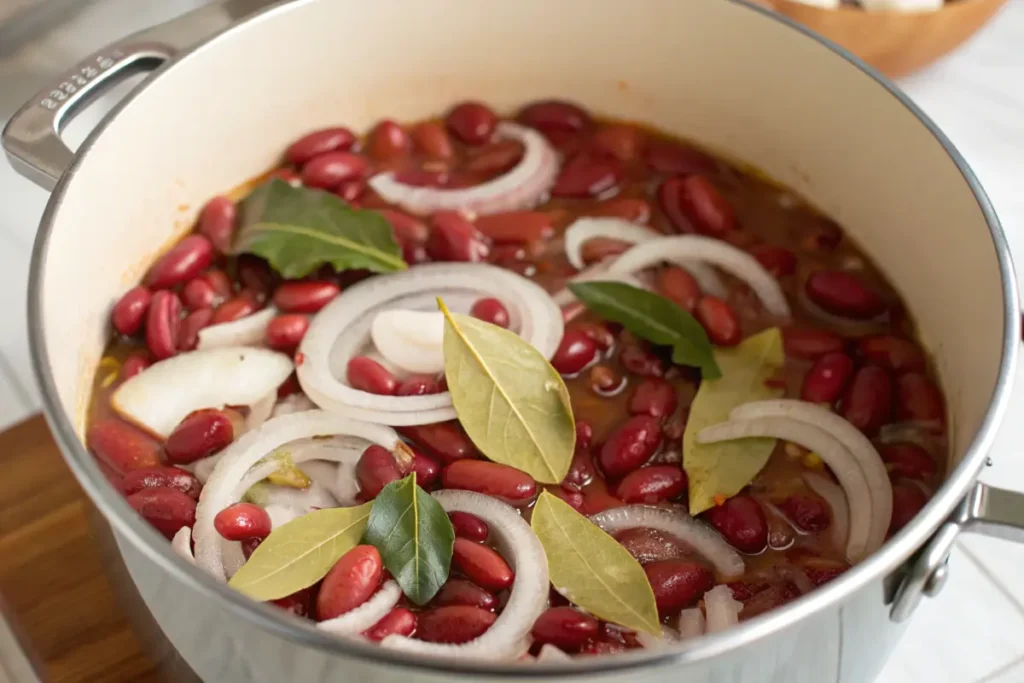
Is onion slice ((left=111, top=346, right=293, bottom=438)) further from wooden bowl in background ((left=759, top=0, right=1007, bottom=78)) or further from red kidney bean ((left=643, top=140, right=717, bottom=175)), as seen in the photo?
wooden bowl in background ((left=759, top=0, right=1007, bottom=78))

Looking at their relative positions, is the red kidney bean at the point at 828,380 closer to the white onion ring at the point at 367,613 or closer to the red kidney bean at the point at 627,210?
the red kidney bean at the point at 627,210

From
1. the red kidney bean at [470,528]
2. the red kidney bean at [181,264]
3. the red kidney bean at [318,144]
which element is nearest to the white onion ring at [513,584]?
the red kidney bean at [470,528]

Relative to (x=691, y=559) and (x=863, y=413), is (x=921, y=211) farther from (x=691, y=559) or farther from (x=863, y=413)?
(x=691, y=559)

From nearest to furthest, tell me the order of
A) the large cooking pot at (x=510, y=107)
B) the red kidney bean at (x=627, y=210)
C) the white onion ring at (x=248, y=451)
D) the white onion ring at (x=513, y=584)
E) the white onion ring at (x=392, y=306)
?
the large cooking pot at (x=510, y=107)
the white onion ring at (x=513, y=584)
the white onion ring at (x=248, y=451)
the white onion ring at (x=392, y=306)
the red kidney bean at (x=627, y=210)

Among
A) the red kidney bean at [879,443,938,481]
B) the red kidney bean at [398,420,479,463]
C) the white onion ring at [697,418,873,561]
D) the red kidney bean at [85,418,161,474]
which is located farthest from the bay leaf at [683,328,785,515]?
the red kidney bean at [85,418,161,474]

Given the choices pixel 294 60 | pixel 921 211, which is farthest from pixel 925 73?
pixel 294 60

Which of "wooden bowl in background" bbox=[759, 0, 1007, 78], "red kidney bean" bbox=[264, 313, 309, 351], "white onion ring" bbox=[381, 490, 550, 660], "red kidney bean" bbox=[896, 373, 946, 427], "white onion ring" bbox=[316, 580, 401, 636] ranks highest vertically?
"wooden bowl in background" bbox=[759, 0, 1007, 78]

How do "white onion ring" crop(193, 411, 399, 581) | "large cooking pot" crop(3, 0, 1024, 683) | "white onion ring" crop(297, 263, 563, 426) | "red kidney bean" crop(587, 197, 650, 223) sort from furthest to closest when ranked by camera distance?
"red kidney bean" crop(587, 197, 650, 223)
"white onion ring" crop(297, 263, 563, 426)
"white onion ring" crop(193, 411, 399, 581)
"large cooking pot" crop(3, 0, 1024, 683)
